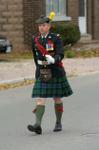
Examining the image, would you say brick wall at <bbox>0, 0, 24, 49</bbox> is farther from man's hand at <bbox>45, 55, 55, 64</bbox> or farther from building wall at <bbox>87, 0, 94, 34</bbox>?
man's hand at <bbox>45, 55, 55, 64</bbox>

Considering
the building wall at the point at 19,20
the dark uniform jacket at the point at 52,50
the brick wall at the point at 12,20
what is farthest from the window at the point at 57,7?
the dark uniform jacket at the point at 52,50

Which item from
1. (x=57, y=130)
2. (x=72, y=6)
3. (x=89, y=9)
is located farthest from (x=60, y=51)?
(x=89, y=9)

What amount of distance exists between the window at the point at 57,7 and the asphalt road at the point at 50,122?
38.2ft

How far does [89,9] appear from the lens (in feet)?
95.0

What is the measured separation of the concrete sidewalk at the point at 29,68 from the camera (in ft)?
53.3

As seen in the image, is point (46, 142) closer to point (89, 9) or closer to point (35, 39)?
point (35, 39)

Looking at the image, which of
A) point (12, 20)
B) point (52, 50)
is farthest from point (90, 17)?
point (52, 50)

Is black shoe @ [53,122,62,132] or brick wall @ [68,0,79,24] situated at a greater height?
black shoe @ [53,122,62,132]

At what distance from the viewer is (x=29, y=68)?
18.0 metres

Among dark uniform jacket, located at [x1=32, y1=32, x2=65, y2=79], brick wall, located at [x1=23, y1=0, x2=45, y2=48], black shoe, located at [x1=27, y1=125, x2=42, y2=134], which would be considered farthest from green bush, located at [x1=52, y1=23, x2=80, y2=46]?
black shoe, located at [x1=27, y1=125, x2=42, y2=134]

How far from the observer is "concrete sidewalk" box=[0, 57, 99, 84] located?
640 inches

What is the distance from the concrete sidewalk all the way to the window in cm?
560

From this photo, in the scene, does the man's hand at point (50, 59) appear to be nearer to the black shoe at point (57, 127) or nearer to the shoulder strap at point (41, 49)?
the shoulder strap at point (41, 49)

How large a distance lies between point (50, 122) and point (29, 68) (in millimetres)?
7879
